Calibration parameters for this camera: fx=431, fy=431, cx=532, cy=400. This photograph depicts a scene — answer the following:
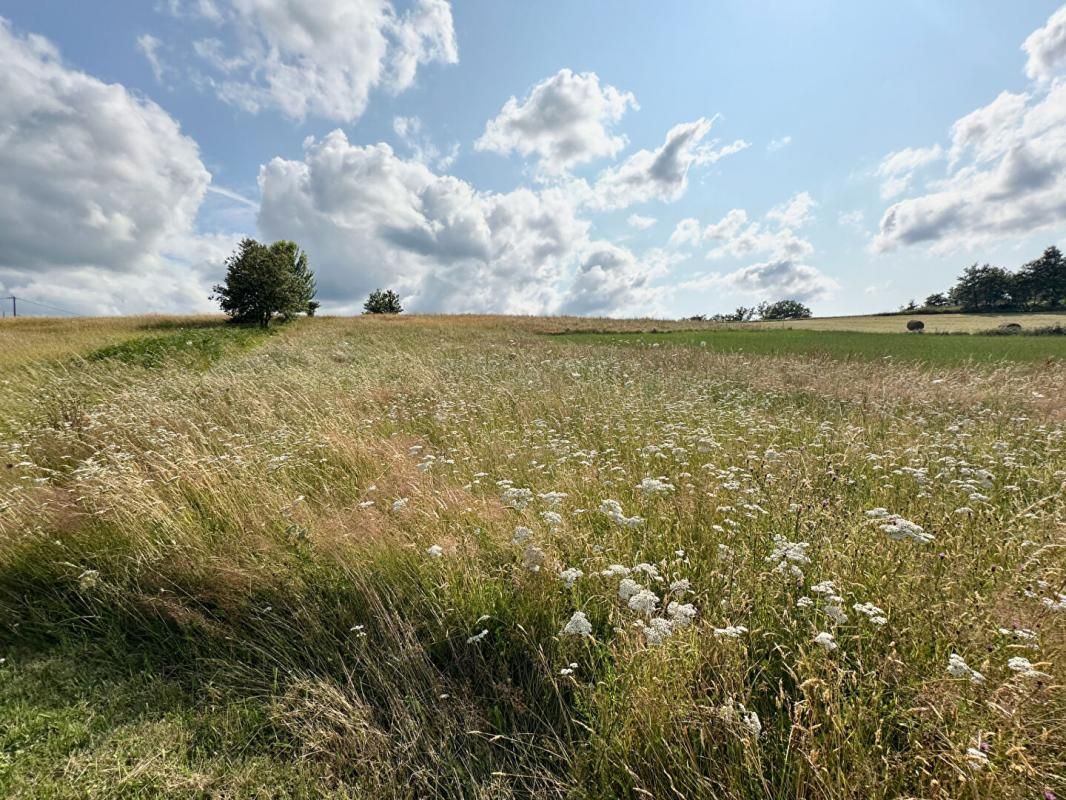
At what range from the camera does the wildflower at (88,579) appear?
2928 millimetres

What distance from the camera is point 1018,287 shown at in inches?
2938

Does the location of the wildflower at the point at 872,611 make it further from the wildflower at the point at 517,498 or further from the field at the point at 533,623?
the wildflower at the point at 517,498

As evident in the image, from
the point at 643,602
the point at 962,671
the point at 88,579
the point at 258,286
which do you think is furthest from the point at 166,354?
the point at 258,286

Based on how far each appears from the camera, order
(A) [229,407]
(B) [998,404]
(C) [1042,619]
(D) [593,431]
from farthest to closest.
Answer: (B) [998,404] → (A) [229,407] → (D) [593,431] → (C) [1042,619]

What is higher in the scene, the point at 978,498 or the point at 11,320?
the point at 11,320

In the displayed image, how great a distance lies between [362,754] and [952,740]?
2.43 m

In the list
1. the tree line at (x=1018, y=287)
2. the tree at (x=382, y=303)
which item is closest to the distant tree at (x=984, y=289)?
the tree line at (x=1018, y=287)

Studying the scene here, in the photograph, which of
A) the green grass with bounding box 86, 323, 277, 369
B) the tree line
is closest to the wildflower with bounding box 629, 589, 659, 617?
the green grass with bounding box 86, 323, 277, 369

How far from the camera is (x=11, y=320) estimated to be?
39062mm

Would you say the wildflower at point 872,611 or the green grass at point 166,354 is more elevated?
the green grass at point 166,354

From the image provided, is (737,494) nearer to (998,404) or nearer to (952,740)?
(952,740)

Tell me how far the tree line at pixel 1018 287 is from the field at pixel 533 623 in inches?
3942

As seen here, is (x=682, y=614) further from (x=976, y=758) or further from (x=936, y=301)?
(x=936, y=301)

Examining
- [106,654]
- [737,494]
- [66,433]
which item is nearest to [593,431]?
[737,494]
